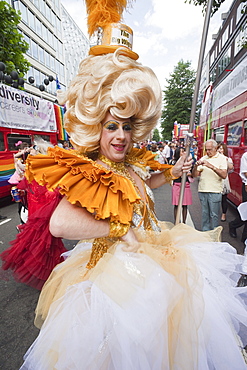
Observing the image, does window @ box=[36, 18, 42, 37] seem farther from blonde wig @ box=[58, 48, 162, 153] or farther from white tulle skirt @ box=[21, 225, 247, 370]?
white tulle skirt @ box=[21, 225, 247, 370]

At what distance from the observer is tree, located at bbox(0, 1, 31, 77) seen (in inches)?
316

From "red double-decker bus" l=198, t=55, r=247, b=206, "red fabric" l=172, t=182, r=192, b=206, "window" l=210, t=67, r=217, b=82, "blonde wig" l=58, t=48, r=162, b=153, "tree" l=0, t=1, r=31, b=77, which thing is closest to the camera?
"blonde wig" l=58, t=48, r=162, b=153

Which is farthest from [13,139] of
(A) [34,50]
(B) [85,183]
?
(A) [34,50]

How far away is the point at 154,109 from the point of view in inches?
53.1

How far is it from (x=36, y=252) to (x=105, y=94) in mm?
1869

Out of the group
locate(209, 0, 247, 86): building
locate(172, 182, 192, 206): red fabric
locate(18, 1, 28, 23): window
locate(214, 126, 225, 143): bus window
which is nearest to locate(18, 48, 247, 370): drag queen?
locate(172, 182, 192, 206): red fabric

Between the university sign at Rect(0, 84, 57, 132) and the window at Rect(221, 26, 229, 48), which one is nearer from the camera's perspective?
the university sign at Rect(0, 84, 57, 132)

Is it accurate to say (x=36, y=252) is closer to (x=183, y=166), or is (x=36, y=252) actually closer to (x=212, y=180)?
(x=183, y=166)

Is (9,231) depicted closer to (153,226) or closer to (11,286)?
(11,286)

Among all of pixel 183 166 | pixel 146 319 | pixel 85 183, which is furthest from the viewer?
pixel 183 166

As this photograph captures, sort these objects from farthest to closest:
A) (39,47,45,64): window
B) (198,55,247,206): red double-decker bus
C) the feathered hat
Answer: (39,47,45,64): window < (198,55,247,206): red double-decker bus < the feathered hat

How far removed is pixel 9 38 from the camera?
850cm

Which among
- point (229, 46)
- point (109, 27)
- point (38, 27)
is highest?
point (38, 27)

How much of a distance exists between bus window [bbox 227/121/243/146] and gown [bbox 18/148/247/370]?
17.9 ft
